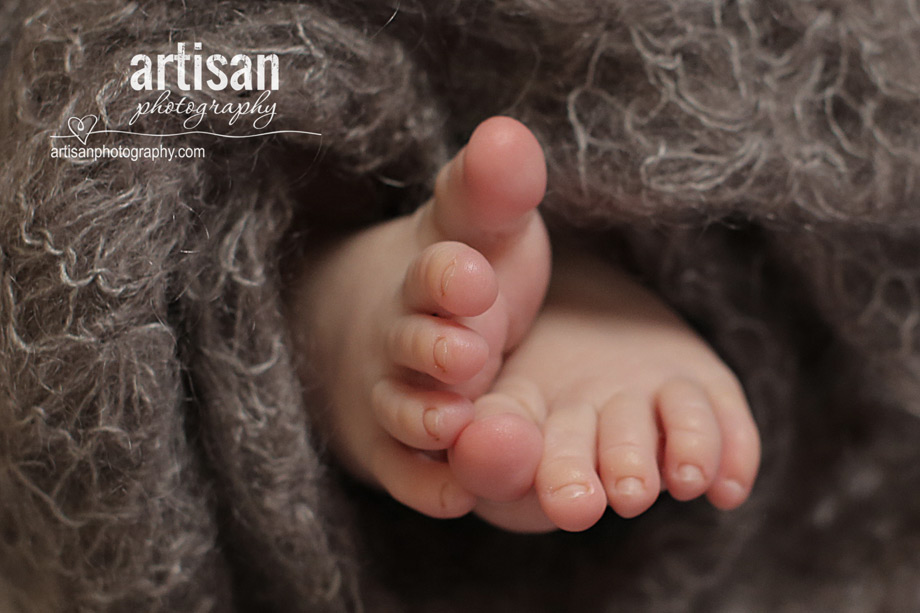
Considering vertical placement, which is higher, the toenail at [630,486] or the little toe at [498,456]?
the little toe at [498,456]

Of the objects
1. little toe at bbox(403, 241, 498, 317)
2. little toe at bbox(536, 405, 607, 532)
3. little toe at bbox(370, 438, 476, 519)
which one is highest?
little toe at bbox(403, 241, 498, 317)

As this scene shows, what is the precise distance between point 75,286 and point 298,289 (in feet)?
0.43

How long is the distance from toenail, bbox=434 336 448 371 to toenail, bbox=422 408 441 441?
23mm

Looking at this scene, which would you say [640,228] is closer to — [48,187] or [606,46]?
[606,46]

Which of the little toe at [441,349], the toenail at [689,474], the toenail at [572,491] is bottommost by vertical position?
the toenail at [689,474]

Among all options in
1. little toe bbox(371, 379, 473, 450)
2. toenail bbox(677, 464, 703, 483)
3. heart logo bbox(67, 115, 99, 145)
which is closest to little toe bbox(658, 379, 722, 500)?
toenail bbox(677, 464, 703, 483)

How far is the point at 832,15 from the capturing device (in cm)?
40

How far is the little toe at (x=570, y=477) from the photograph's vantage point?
1.07 feet

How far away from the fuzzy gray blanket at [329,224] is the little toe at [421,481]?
54mm

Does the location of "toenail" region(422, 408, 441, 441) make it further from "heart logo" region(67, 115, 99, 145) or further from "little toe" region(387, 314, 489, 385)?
"heart logo" region(67, 115, 99, 145)

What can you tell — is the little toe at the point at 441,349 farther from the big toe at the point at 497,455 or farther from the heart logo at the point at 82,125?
the heart logo at the point at 82,125

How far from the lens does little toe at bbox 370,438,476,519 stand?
13.9 inches

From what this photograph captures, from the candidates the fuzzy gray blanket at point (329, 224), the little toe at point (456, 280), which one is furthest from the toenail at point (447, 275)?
the fuzzy gray blanket at point (329, 224)

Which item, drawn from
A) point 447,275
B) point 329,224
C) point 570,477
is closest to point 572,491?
point 570,477
